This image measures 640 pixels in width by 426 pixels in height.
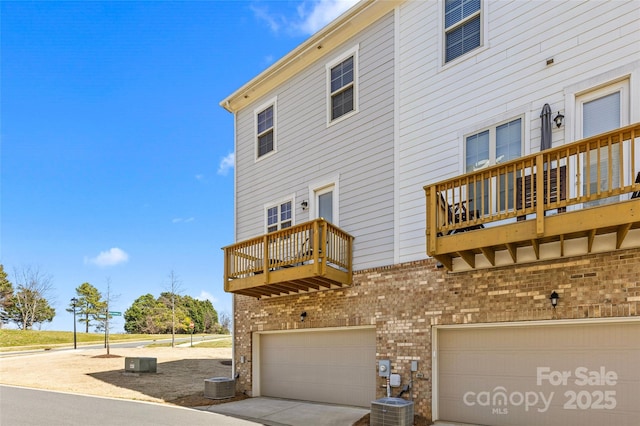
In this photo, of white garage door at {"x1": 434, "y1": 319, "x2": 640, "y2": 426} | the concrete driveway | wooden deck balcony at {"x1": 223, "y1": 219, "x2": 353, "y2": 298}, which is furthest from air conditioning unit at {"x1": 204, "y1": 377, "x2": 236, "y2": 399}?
white garage door at {"x1": 434, "y1": 319, "x2": 640, "y2": 426}

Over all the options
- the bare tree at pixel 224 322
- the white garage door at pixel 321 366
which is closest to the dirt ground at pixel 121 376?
the white garage door at pixel 321 366

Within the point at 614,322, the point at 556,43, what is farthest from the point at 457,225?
the point at 556,43

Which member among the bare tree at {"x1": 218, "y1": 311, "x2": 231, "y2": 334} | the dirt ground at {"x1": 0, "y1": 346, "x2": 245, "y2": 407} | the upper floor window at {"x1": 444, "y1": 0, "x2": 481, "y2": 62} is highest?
the upper floor window at {"x1": 444, "y1": 0, "x2": 481, "y2": 62}

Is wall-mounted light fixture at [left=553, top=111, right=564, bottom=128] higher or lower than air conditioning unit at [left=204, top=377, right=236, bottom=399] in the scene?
higher

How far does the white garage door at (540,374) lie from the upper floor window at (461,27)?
5.71 metres

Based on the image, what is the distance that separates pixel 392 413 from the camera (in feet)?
25.0

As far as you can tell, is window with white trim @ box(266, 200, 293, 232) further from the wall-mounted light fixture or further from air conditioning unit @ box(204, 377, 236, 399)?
the wall-mounted light fixture

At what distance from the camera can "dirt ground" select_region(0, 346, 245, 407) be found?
12312 millimetres

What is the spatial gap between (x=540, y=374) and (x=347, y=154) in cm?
637

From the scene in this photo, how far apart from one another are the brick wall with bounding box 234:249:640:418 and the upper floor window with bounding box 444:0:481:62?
455cm

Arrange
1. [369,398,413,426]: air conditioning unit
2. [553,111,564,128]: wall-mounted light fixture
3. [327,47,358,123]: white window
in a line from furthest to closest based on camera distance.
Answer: [327,47,358,123]: white window, [369,398,413,426]: air conditioning unit, [553,111,564,128]: wall-mounted light fixture

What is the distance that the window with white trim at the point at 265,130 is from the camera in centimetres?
1316

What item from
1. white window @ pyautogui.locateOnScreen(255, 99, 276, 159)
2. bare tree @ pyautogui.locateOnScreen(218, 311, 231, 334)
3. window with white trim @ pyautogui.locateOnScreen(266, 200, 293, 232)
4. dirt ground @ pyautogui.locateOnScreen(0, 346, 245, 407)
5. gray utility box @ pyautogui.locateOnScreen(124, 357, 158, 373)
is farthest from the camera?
bare tree @ pyautogui.locateOnScreen(218, 311, 231, 334)

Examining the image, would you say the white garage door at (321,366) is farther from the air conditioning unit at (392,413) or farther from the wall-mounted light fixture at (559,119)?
the wall-mounted light fixture at (559,119)
